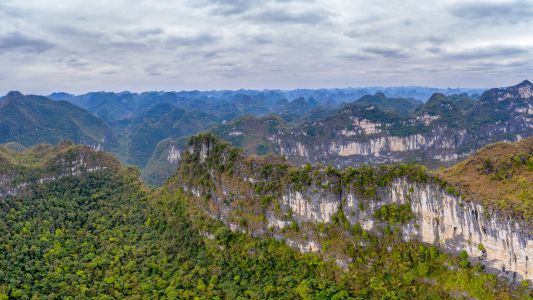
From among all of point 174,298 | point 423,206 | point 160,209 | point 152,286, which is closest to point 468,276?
point 423,206

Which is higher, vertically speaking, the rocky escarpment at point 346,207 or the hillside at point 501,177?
the hillside at point 501,177

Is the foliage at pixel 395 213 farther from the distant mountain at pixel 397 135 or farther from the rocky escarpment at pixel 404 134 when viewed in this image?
the rocky escarpment at pixel 404 134

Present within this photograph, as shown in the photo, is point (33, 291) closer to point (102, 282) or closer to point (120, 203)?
point (102, 282)

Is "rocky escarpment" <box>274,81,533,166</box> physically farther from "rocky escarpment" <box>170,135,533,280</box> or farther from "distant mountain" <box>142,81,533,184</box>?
"rocky escarpment" <box>170,135,533,280</box>

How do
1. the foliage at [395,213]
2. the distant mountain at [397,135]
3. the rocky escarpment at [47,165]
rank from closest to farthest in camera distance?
the foliage at [395,213], the rocky escarpment at [47,165], the distant mountain at [397,135]

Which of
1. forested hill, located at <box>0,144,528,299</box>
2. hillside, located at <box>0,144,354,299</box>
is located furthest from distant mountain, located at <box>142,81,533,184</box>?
forested hill, located at <box>0,144,528,299</box>

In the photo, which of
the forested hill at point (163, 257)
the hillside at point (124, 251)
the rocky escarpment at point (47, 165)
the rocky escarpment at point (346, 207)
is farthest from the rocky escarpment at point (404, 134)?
the rocky escarpment at point (346, 207)

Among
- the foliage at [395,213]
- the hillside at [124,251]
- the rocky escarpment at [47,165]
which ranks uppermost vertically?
the rocky escarpment at [47,165]
